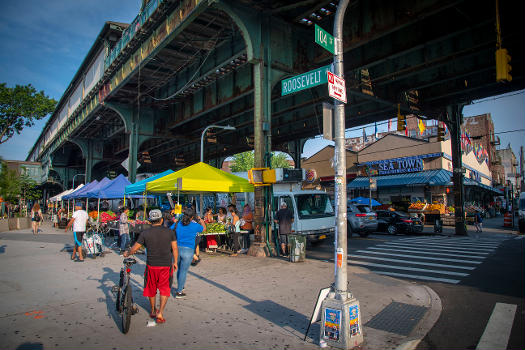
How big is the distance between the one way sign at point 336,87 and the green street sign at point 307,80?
131cm

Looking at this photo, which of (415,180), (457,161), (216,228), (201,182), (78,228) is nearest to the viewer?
(78,228)

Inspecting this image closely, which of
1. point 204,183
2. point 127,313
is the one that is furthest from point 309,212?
point 127,313

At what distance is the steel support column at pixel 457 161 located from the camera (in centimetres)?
1959

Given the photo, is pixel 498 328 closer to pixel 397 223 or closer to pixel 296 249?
pixel 296 249

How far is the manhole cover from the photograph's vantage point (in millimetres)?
5016

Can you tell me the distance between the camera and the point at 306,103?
18.1m

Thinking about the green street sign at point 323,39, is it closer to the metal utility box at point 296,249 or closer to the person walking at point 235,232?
the metal utility box at point 296,249

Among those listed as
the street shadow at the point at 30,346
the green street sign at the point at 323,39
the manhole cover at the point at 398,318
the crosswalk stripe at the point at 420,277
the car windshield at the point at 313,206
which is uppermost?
the green street sign at the point at 323,39

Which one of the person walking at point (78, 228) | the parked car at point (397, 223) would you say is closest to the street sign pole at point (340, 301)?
the person walking at point (78, 228)

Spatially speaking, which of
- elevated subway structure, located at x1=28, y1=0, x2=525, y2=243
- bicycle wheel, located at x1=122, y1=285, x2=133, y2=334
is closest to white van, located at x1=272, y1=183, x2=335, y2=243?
elevated subway structure, located at x1=28, y1=0, x2=525, y2=243

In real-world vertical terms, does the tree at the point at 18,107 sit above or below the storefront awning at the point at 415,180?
above

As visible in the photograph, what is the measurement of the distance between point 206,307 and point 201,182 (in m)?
6.26

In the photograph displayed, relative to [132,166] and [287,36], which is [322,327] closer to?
[287,36]

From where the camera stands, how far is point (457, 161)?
65.1 ft
